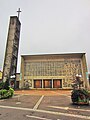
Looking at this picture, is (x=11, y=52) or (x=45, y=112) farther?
(x=11, y=52)

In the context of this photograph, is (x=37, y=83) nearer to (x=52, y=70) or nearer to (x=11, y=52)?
(x=52, y=70)

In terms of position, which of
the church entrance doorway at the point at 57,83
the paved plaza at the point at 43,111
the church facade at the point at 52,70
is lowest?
the paved plaza at the point at 43,111

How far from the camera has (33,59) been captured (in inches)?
1436

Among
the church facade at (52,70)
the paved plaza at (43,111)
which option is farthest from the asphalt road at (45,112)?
the church facade at (52,70)

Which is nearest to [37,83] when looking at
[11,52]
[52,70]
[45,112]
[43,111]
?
[52,70]

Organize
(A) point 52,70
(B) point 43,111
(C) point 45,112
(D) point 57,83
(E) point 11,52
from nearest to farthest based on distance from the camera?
(C) point 45,112 < (B) point 43,111 < (E) point 11,52 < (D) point 57,83 < (A) point 52,70

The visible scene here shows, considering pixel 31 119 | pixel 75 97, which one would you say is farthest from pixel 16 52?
pixel 31 119

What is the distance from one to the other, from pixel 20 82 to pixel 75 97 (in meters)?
25.4

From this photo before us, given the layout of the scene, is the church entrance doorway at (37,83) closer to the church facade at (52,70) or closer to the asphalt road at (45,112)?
the church facade at (52,70)

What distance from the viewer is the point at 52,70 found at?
115ft

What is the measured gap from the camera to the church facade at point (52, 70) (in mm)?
34438

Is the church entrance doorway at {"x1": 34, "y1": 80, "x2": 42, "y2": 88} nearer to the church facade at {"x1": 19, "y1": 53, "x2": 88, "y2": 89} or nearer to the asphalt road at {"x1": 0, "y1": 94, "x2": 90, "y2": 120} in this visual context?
the church facade at {"x1": 19, "y1": 53, "x2": 88, "y2": 89}

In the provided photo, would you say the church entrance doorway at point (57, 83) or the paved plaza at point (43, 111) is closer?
the paved plaza at point (43, 111)

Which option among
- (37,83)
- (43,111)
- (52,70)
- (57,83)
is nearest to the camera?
(43,111)
